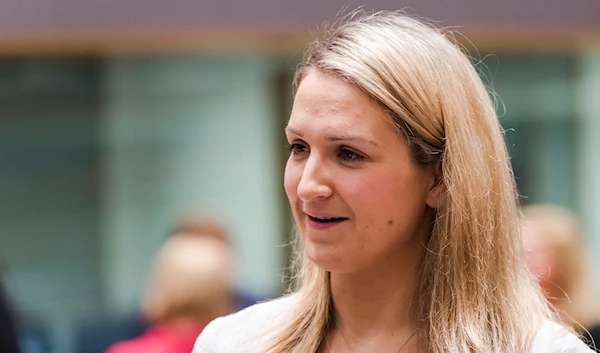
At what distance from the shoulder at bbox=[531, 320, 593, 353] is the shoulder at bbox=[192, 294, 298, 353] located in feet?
1.93

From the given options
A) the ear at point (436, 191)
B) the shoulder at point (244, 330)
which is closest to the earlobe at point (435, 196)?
the ear at point (436, 191)

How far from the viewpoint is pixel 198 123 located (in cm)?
699

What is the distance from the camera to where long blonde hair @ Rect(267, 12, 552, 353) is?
2.14m

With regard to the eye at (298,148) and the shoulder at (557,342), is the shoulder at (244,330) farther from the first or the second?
the shoulder at (557,342)

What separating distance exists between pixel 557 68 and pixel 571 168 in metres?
0.86

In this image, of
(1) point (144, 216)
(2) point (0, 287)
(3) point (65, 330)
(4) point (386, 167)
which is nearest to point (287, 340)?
(4) point (386, 167)

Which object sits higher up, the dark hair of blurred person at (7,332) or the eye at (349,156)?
the eye at (349,156)

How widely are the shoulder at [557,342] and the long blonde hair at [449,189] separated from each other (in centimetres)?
2

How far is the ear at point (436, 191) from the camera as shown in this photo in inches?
87.6

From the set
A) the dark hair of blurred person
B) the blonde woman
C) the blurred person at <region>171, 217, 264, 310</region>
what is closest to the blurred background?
the blurred person at <region>171, 217, 264, 310</region>

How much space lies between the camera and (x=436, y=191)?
223cm

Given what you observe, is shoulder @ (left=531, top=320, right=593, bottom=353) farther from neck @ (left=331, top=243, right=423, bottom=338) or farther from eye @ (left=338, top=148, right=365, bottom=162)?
eye @ (left=338, top=148, right=365, bottom=162)

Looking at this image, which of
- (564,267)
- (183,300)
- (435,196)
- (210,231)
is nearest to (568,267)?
(564,267)

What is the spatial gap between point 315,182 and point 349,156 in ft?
0.31
